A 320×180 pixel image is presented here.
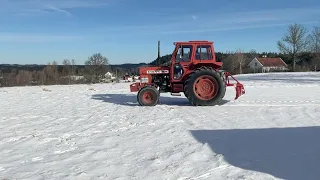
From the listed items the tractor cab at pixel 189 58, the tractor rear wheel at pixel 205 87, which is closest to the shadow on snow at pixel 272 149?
the tractor rear wheel at pixel 205 87

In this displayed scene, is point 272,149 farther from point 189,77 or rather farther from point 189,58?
point 189,58

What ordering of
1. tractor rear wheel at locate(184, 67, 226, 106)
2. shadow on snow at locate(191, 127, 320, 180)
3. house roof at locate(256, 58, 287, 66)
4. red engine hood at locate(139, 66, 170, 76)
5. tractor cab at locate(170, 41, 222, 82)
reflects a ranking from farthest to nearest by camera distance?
house roof at locate(256, 58, 287, 66)
red engine hood at locate(139, 66, 170, 76)
tractor cab at locate(170, 41, 222, 82)
tractor rear wheel at locate(184, 67, 226, 106)
shadow on snow at locate(191, 127, 320, 180)

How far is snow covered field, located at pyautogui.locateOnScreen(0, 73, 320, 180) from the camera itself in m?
5.13

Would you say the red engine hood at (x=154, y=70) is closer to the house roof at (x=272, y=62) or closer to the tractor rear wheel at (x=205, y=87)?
the tractor rear wheel at (x=205, y=87)

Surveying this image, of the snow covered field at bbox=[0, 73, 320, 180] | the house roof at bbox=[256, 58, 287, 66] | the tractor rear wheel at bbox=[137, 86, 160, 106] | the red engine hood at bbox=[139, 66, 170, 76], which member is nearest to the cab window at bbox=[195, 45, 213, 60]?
the red engine hood at bbox=[139, 66, 170, 76]

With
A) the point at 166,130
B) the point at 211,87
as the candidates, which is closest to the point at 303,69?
the point at 211,87

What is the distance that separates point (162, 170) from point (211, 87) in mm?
7570

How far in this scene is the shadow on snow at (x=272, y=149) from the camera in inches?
201

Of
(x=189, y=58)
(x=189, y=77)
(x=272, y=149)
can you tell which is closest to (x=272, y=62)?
(x=189, y=58)

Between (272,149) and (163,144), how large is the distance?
6.38 feet

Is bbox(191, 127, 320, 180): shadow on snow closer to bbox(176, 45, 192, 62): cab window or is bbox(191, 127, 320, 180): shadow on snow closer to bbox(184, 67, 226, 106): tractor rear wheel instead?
bbox(184, 67, 226, 106): tractor rear wheel

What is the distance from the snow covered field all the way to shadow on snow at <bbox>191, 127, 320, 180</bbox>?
1 centimetres

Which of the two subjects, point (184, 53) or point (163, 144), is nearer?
point (163, 144)

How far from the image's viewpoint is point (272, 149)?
621 centimetres
